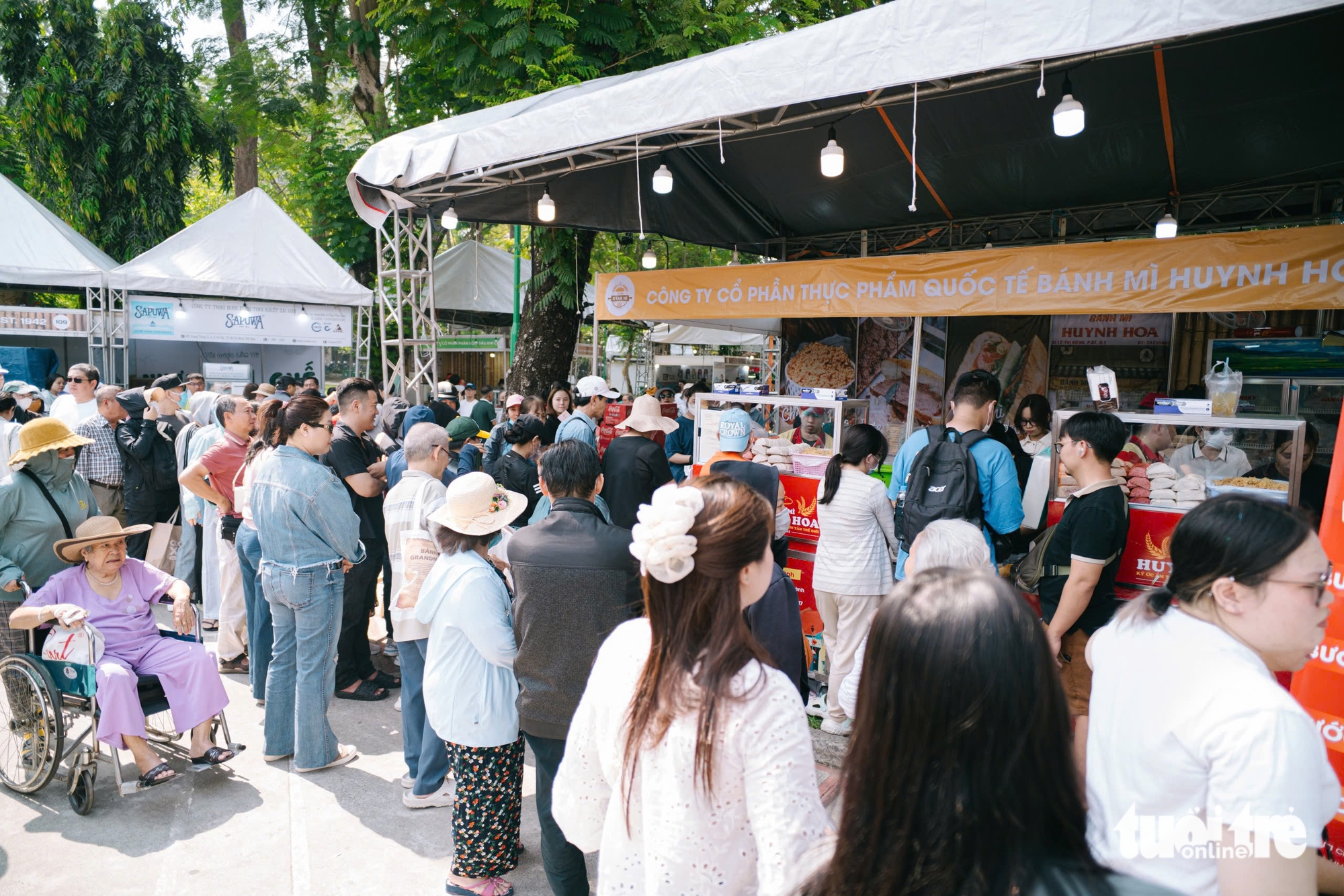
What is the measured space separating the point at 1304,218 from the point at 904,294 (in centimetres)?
489

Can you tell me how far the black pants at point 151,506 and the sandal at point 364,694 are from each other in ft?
7.97

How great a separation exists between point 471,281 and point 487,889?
49.4 feet

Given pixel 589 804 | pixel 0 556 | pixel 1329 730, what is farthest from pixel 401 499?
pixel 1329 730

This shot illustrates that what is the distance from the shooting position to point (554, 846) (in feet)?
8.84

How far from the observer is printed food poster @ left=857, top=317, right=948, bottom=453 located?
1078 centimetres

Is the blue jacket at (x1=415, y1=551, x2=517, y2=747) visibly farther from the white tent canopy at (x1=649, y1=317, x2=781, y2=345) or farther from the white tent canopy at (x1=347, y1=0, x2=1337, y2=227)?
the white tent canopy at (x1=649, y1=317, x2=781, y2=345)

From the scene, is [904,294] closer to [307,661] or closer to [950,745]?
[307,661]

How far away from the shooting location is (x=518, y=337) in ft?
37.6

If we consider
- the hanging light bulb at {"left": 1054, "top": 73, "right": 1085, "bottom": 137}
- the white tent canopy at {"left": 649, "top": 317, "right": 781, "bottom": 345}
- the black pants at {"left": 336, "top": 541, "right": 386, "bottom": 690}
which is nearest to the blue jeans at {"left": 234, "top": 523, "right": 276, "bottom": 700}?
the black pants at {"left": 336, "top": 541, "right": 386, "bottom": 690}

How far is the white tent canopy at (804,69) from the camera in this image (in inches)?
142

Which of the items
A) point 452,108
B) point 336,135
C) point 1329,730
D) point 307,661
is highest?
point 336,135

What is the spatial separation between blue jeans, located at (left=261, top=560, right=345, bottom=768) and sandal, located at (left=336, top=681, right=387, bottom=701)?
0.87 m

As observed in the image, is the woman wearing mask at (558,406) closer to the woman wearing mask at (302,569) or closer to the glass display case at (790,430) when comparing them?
the glass display case at (790,430)

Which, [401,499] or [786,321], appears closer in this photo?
[401,499]
